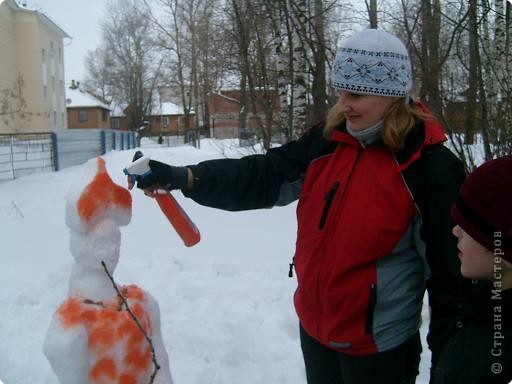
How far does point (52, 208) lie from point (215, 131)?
30.3m

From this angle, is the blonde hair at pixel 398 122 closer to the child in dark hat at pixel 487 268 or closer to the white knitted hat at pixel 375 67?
the white knitted hat at pixel 375 67

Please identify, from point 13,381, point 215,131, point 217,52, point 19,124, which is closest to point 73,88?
point 215,131

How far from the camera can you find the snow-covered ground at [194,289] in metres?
3.38

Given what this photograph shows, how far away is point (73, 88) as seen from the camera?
161 ft

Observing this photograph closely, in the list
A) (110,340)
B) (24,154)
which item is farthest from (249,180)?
(24,154)

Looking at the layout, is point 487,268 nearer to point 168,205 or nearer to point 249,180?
point 249,180

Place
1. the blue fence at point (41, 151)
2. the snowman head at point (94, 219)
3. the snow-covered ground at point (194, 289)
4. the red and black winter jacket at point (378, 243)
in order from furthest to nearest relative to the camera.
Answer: the blue fence at point (41, 151) → the snow-covered ground at point (194, 289) → the snowman head at point (94, 219) → the red and black winter jacket at point (378, 243)

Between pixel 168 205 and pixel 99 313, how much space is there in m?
0.50

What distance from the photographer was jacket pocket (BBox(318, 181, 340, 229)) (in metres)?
1.82

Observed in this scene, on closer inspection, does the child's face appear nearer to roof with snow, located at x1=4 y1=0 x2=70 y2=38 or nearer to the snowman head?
the snowman head

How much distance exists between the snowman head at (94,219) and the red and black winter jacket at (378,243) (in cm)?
75

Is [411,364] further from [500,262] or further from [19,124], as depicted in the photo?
[19,124]

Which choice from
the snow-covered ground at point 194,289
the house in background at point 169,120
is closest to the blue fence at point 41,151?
the snow-covered ground at point 194,289

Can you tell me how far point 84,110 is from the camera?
48438mm
